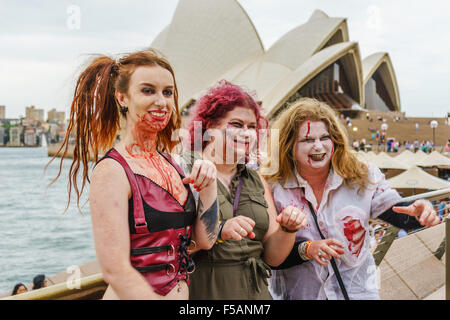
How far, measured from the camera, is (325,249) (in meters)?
1.59

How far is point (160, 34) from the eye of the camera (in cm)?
3850

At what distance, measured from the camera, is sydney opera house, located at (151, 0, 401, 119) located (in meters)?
28.4

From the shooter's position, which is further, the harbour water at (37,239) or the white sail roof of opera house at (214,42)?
the white sail roof of opera house at (214,42)

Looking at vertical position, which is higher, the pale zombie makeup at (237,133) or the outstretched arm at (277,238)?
the pale zombie makeup at (237,133)

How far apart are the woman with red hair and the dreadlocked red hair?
409 mm

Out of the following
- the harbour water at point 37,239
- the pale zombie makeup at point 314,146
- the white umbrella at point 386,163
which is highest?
the pale zombie makeup at point 314,146

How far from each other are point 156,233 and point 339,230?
100 centimetres

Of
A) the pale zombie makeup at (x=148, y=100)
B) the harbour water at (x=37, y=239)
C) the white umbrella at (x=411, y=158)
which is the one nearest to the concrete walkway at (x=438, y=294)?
the pale zombie makeup at (x=148, y=100)

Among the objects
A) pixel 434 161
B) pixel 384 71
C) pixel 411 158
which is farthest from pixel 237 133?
pixel 384 71

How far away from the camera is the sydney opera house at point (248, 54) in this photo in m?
28.4

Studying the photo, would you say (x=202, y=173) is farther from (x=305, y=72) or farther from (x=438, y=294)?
(x=305, y=72)

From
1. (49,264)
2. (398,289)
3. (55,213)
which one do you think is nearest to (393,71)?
(55,213)

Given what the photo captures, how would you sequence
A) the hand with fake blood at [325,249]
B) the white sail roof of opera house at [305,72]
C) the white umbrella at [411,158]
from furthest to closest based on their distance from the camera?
the white sail roof of opera house at [305,72]
the white umbrella at [411,158]
the hand with fake blood at [325,249]

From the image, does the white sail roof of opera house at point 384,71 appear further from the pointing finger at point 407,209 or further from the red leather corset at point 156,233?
the red leather corset at point 156,233
